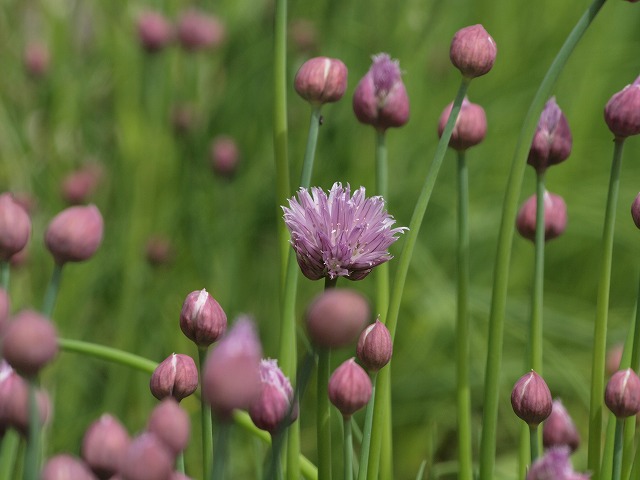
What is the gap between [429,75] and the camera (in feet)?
8.21

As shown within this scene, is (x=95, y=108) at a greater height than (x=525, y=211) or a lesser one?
greater

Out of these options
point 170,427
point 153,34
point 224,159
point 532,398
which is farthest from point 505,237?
point 153,34

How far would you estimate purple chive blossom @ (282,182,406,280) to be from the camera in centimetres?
70

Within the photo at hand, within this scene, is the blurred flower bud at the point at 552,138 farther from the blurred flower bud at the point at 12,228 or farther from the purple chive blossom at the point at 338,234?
the blurred flower bud at the point at 12,228

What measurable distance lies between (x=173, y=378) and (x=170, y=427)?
0.18 m

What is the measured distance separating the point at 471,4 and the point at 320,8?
0.45 meters

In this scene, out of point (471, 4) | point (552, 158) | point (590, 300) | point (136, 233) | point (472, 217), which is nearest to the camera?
point (552, 158)

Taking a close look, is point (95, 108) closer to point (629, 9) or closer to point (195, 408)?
point (195, 408)

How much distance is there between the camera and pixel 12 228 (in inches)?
26.6

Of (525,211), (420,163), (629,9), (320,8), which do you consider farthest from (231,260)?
(629,9)

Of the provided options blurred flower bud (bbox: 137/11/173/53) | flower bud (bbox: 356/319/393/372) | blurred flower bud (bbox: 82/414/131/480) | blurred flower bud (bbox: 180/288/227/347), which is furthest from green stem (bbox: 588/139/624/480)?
blurred flower bud (bbox: 137/11/173/53)

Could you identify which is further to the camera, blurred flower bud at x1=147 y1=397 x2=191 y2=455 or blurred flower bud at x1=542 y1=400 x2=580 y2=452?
blurred flower bud at x1=542 y1=400 x2=580 y2=452

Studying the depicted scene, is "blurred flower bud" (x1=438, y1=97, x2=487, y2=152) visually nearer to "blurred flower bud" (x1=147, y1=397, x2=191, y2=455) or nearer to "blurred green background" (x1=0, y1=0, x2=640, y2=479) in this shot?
"blurred flower bud" (x1=147, y1=397, x2=191, y2=455)

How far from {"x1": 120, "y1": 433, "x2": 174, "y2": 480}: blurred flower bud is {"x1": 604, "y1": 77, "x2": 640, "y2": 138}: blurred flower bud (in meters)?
0.51
